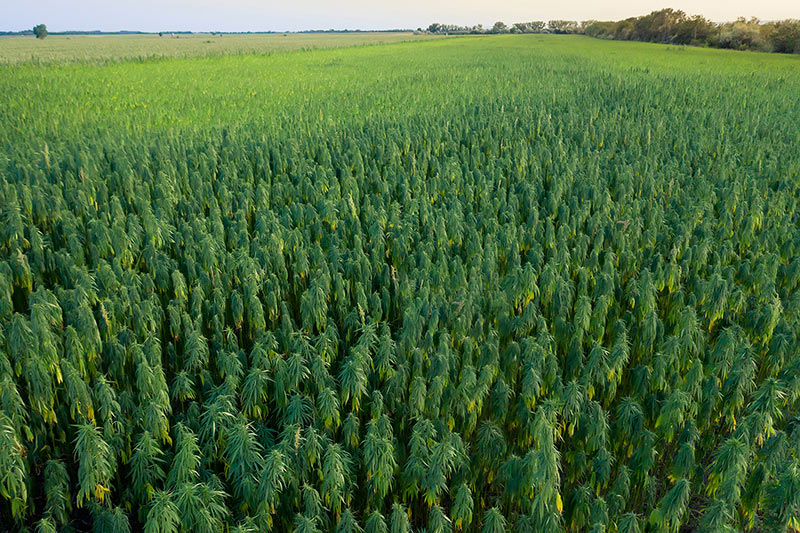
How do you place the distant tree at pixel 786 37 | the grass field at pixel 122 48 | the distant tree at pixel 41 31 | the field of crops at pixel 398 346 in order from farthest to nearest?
A: the distant tree at pixel 41 31 → the distant tree at pixel 786 37 → the grass field at pixel 122 48 → the field of crops at pixel 398 346

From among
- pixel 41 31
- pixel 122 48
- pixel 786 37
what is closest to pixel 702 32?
pixel 786 37

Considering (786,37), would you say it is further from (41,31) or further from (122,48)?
(41,31)

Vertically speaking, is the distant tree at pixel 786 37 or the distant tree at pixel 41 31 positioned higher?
the distant tree at pixel 41 31

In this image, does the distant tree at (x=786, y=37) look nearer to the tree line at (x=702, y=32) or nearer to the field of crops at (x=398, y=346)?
the tree line at (x=702, y=32)

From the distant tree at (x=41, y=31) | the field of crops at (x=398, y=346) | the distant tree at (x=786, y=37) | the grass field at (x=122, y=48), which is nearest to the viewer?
the field of crops at (x=398, y=346)

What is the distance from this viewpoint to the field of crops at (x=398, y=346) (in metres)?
2.51

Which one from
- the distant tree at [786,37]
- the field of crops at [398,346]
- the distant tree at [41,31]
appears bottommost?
the field of crops at [398,346]

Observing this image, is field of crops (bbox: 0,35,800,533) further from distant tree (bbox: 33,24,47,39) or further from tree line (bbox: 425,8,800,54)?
distant tree (bbox: 33,24,47,39)

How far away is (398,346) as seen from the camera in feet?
11.3

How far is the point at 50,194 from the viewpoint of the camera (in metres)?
6.52

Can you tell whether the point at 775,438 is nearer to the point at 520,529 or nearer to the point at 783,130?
the point at 520,529

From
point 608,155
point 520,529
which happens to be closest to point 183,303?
point 520,529

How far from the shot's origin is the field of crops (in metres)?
2.51

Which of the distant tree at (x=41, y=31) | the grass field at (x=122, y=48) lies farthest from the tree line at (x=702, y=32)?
the distant tree at (x=41, y=31)
